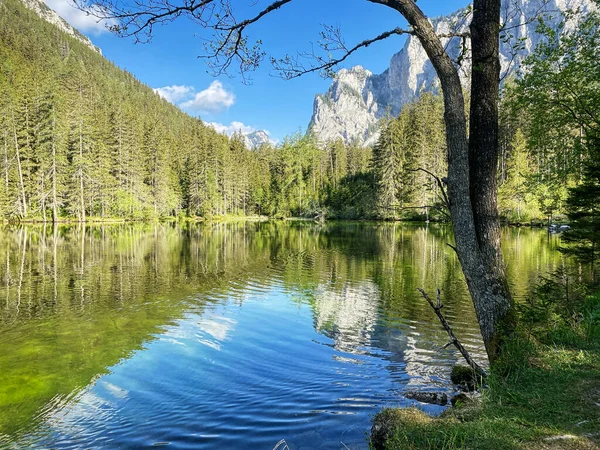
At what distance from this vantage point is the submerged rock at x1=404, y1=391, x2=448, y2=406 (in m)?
5.98

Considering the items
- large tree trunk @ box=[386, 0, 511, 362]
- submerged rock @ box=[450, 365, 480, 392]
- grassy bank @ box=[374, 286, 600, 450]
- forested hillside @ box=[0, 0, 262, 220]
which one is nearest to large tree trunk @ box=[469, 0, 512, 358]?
large tree trunk @ box=[386, 0, 511, 362]

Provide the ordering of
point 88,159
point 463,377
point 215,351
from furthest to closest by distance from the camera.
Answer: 1. point 88,159
2. point 215,351
3. point 463,377

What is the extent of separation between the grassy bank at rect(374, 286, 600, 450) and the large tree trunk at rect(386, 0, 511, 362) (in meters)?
0.50

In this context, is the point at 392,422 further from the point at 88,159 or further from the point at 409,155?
the point at 409,155

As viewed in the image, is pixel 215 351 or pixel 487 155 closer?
pixel 487 155

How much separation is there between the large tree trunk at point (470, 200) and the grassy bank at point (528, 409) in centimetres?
50

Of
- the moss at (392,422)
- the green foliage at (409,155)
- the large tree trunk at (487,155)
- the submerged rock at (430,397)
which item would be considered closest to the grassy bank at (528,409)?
the moss at (392,422)

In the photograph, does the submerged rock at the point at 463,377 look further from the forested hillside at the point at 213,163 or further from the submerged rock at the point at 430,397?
the forested hillside at the point at 213,163

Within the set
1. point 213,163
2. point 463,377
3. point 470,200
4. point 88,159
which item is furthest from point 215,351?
point 213,163

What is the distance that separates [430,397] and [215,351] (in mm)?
5133

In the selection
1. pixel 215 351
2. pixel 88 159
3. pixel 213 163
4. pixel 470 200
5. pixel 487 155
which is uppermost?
pixel 213 163

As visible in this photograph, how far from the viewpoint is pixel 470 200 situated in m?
5.18

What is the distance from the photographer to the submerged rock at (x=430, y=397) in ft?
19.6

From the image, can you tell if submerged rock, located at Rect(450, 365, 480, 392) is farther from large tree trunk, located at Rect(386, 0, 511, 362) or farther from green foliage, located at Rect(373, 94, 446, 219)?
green foliage, located at Rect(373, 94, 446, 219)
